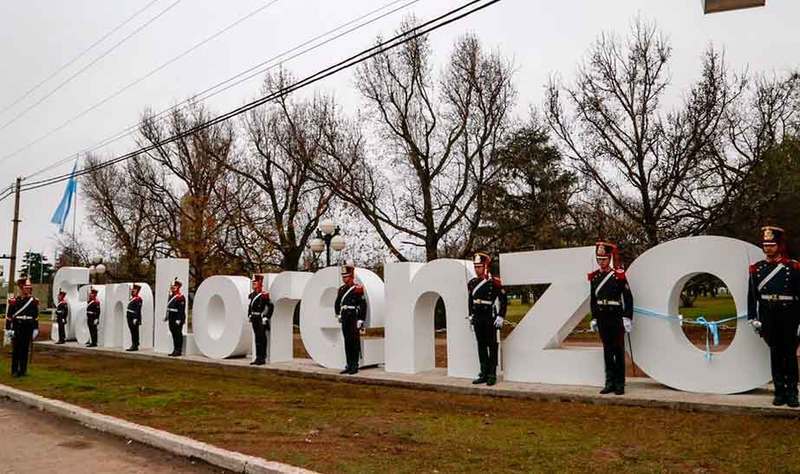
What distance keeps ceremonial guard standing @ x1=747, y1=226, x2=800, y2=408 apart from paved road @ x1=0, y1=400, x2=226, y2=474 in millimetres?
6918

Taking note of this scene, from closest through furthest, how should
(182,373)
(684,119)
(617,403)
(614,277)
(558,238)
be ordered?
1. (617,403)
2. (614,277)
3. (182,373)
4. (684,119)
5. (558,238)

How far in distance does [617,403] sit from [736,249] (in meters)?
2.81

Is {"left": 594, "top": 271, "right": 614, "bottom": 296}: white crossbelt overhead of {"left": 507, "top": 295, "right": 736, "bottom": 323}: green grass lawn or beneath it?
overhead

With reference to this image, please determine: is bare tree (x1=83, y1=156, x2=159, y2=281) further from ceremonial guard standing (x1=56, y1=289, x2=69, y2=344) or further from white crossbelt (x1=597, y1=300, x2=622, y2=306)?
white crossbelt (x1=597, y1=300, x2=622, y2=306)

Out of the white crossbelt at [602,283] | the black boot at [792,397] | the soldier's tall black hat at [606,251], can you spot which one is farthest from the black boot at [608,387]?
the black boot at [792,397]

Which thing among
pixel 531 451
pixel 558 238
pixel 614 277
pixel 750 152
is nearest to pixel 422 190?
pixel 558 238

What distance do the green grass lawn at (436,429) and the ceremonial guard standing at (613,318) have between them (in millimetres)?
792

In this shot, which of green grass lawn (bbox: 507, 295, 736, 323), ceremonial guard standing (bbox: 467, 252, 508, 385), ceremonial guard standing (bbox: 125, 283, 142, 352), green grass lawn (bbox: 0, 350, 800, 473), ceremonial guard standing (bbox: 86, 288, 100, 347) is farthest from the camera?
green grass lawn (bbox: 507, 295, 736, 323)

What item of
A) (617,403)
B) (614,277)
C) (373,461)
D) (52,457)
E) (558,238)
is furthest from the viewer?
(558,238)

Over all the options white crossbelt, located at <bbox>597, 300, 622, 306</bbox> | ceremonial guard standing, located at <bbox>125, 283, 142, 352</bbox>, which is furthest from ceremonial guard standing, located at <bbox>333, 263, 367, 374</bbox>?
ceremonial guard standing, located at <bbox>125, 283, 142, 352</bbox>

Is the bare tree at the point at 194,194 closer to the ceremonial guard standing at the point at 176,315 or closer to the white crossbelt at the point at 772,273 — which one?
the ceremonial guard standing at the point at 176,315

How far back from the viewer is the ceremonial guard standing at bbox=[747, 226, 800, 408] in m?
7.89

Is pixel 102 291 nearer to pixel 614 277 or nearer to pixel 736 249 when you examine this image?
pixel 614 277

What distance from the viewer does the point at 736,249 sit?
8984mm
